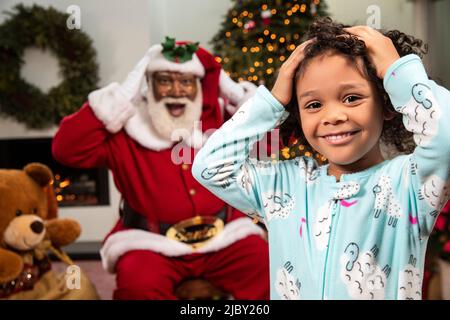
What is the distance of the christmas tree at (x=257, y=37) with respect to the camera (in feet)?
4.04

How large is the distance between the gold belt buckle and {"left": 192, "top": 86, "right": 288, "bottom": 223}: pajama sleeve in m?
0.74

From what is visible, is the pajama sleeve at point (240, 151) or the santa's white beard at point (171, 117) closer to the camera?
the pajama sleeve at point (240, 151)

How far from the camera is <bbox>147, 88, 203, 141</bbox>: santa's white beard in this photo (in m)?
1.37

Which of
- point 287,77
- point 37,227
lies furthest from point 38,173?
point 287,77

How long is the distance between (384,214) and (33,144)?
202 cm

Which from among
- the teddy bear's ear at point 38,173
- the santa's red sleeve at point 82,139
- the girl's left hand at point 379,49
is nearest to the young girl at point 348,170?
the girl's left hand at point 379,49

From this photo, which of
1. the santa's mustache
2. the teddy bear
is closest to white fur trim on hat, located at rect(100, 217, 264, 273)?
the teddy bear

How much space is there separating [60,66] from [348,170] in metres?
1.51

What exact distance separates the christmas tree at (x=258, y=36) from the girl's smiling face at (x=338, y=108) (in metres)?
0.45

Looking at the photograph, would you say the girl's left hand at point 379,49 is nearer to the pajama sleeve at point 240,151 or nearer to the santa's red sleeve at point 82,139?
the pajama sleeve at point 240,151

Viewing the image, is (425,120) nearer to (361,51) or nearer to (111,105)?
(361,51)

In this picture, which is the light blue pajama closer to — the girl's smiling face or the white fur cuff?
the girl's smiling face

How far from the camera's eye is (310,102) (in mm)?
621

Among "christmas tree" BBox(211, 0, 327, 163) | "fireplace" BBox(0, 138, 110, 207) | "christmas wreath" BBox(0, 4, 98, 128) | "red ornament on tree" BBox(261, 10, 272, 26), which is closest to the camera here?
"christmas tree" BBox(211, 0, 327, 163)
